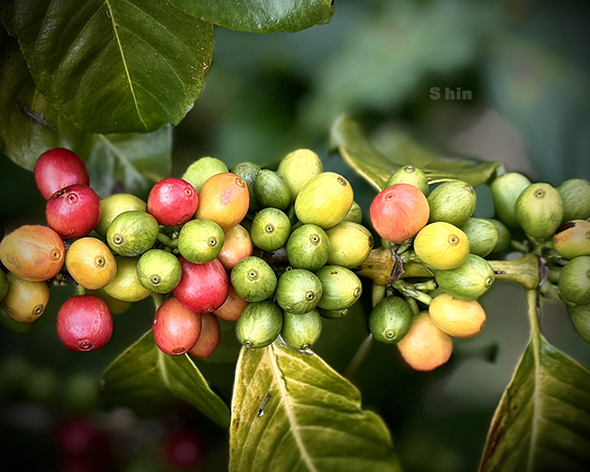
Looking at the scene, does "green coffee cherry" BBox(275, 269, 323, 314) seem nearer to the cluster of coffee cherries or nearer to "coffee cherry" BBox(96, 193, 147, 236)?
the cluster of coffee cherries

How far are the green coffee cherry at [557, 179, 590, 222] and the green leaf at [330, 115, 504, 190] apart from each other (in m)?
0.16

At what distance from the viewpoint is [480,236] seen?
2.35 ft

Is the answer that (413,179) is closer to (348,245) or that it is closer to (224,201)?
(348,245)

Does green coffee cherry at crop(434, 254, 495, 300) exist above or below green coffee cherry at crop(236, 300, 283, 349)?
above

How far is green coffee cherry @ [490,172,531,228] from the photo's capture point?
84 centimetres

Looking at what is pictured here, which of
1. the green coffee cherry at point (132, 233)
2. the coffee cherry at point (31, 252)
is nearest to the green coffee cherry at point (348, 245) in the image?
the green coffee cherry at point (132, 233)

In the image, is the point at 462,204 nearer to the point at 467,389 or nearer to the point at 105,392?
the point at 467,389

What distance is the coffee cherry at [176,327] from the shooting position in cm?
67

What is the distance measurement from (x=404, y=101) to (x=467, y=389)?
58 centimetres

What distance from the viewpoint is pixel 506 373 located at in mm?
1003

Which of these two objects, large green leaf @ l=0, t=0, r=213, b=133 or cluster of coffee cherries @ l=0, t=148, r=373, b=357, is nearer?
cluster of coffee cherries @ l=0, t=148, r=373, b=357

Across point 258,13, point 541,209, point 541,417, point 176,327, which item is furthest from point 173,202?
point 541,417

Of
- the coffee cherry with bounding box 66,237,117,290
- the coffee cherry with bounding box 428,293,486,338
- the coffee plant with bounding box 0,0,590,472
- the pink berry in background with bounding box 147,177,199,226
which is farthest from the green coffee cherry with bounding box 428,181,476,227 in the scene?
the coffee cherry with bounding box 66,237,117,290

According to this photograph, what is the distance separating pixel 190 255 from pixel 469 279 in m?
0.35
